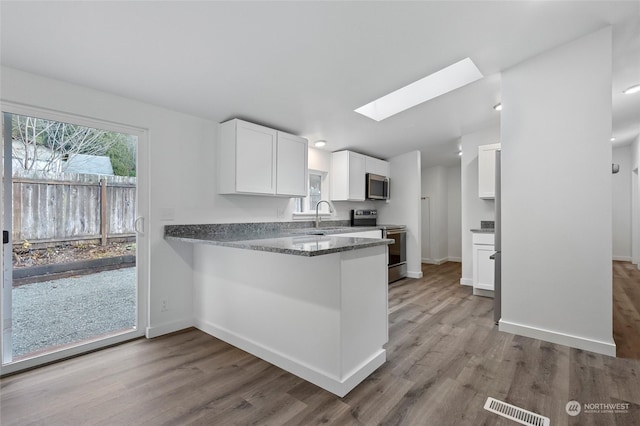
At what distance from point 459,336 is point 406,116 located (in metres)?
2.58

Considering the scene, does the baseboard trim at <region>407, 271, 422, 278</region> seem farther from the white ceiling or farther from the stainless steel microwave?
the white ceiling

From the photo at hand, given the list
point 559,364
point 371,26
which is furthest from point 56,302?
point 559,364

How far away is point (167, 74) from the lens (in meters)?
2.23

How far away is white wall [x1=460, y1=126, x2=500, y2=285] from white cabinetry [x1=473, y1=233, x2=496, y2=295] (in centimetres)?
54

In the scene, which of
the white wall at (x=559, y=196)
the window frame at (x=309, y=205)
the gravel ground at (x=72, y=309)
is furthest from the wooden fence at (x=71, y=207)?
the white wall at (x=559, y=196)

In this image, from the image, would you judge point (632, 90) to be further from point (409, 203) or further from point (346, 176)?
point (346, 176)

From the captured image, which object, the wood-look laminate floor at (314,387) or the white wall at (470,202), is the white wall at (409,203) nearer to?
the white wall at (470,202)

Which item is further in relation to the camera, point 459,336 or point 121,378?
point 459,336

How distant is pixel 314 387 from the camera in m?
1.83

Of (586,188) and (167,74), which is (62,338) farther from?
(586,188)

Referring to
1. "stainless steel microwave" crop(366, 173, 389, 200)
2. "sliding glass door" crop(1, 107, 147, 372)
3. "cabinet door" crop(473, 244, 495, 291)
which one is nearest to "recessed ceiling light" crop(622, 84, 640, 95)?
"cabinet door" crop(473, 244, 495, 291)

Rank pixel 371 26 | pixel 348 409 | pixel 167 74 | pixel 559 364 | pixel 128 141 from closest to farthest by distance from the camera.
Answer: pixel 348 409 < pixel 371 26 < pixel 559 364 < pixel 167 74 < pixel 128 141

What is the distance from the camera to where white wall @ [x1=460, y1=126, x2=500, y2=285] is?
4430mm

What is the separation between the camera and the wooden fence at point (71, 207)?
2084 mm
